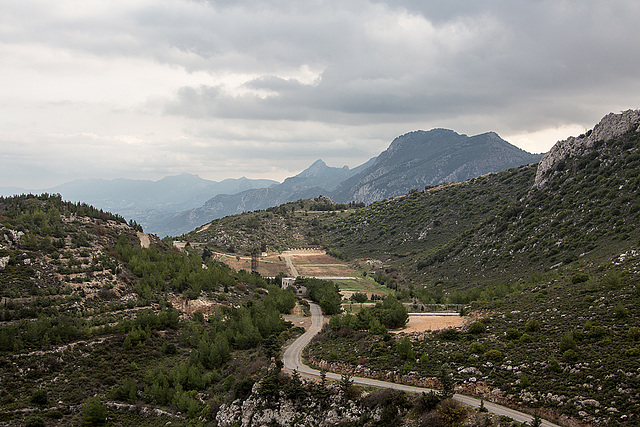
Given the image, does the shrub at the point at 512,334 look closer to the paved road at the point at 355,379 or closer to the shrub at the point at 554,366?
the shrub at the point at 554,366

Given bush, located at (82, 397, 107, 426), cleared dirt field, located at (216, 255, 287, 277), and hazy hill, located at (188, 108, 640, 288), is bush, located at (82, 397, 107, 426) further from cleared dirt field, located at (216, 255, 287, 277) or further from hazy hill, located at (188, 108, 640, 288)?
cleared dirt field, located at (216, 255, 287, 277)

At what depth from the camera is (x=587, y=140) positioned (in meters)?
89.0

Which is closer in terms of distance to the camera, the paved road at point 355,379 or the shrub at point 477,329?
the paved road at point 355,379

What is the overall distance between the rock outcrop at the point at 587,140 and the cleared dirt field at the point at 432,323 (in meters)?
61.0

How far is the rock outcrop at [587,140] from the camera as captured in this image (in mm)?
82688

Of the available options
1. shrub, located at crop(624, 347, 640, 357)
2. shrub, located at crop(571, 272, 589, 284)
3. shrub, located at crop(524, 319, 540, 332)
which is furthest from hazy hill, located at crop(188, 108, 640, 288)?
shrub, located at crop(624, 347, 640, 357)

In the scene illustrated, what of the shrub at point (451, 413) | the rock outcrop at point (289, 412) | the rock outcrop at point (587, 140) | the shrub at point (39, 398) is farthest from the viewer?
the rock outcrop at point (587, 140)

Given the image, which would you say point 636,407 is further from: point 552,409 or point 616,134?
point 616,134

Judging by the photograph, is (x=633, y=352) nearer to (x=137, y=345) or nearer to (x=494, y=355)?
(x=494, y=355)

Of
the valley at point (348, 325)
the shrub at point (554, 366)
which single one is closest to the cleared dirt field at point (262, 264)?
the valley at point (348, 325)

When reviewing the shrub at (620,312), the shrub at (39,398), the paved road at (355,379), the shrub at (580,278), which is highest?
the shrub at (580,278)

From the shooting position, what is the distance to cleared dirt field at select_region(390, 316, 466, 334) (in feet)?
139

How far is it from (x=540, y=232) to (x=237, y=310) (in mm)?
55748

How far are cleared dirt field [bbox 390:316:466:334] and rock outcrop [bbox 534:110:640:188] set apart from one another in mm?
61036
